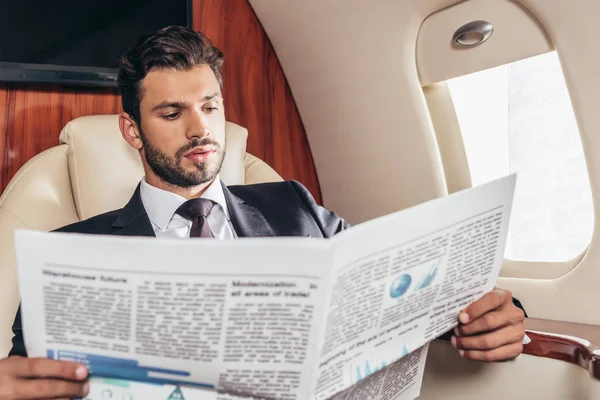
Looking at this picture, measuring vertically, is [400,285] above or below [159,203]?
below

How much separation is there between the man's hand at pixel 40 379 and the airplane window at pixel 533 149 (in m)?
1.36

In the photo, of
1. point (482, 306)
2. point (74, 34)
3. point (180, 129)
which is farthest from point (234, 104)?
point (482, 306)

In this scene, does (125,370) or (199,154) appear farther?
(199,154)

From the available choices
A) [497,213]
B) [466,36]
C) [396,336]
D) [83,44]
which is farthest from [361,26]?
[396,336]

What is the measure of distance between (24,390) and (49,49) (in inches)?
42.5

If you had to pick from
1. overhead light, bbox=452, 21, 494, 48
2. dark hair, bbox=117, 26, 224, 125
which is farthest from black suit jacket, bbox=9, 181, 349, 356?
overhead light, bbox=452, 21, 494, 48

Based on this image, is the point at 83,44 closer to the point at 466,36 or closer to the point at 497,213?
the point at 466,36

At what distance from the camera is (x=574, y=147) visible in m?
1.58

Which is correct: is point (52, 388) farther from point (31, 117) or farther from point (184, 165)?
point (31, 117)

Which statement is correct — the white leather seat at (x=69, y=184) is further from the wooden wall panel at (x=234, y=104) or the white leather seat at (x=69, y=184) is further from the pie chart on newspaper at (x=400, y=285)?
the pie chart on newspaper at (x=400, y=285)

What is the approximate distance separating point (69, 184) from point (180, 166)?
26cm

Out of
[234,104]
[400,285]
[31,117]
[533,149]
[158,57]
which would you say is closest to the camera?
[400,285]

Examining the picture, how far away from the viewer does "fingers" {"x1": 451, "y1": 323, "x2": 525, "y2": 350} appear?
3.18 feet

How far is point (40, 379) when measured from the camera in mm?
725
